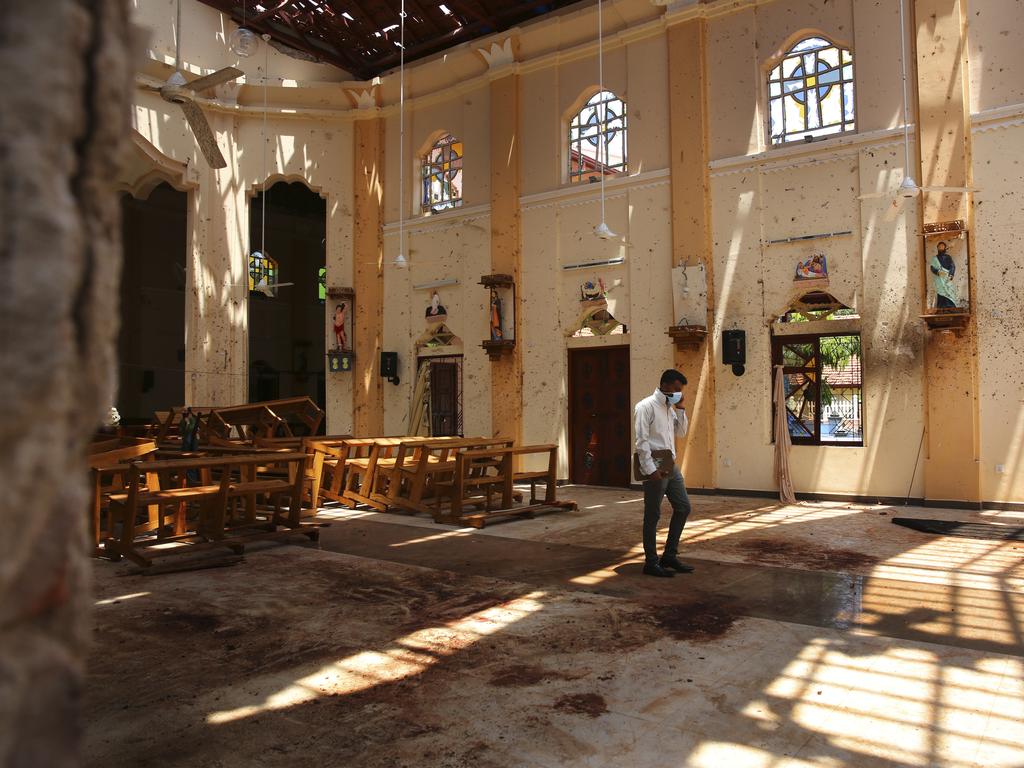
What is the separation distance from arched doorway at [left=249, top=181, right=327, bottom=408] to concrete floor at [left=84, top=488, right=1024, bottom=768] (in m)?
17.2

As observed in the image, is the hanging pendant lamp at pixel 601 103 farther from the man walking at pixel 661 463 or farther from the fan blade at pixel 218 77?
the man walking at pixel 661 463

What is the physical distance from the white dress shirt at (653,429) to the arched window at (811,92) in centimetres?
798

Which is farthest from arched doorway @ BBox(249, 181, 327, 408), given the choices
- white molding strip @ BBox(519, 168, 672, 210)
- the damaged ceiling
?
white molding strip @ BBox(519, 168, 672, 210)

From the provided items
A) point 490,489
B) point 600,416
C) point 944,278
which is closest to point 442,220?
point 600,416

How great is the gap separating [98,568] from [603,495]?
7984mm

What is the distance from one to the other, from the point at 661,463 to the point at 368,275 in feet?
40.4

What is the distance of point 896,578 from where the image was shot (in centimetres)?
626

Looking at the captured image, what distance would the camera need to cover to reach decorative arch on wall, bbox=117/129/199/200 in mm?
15375

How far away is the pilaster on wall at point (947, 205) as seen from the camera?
34.7ft

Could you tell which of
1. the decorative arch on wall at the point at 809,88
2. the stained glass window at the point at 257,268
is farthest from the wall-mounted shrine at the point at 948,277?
the stained glass window at the point at 257,268

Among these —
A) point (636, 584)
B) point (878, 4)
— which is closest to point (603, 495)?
point (636, 584)

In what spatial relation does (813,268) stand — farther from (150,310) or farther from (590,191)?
(150,310)

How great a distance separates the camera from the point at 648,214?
44.4 feet

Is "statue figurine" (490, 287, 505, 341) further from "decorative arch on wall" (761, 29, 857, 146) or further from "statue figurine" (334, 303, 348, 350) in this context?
"decorative arch on wall" (761, 29, 857, 146)
